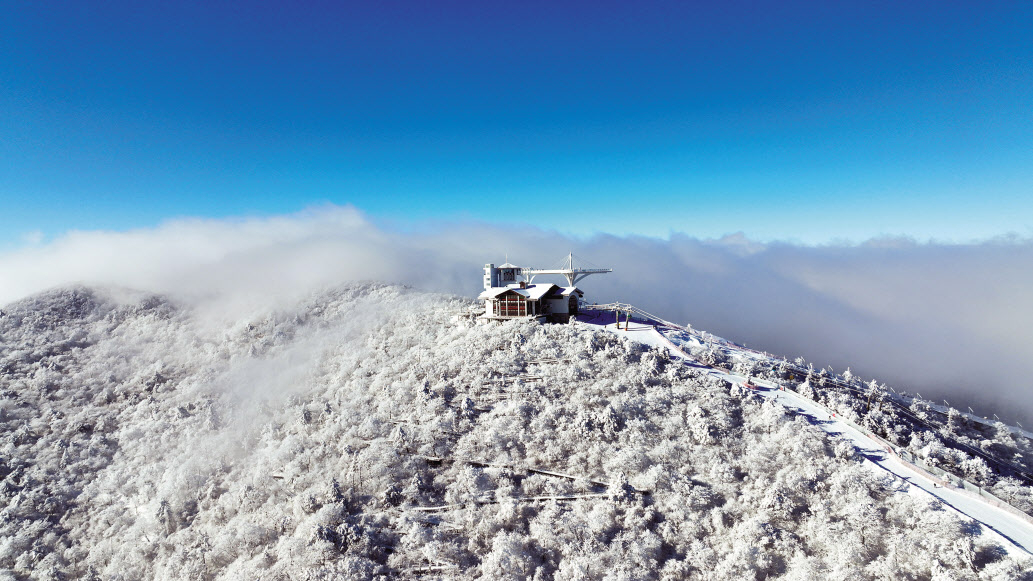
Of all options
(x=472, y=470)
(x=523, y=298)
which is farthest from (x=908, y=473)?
(x=523, y=298)

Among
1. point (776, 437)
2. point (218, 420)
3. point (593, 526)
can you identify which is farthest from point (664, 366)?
point (218, 420)

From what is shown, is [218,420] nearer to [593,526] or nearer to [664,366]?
[593,526]

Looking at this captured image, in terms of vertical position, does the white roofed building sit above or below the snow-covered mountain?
above

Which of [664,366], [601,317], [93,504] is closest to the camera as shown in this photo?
[93,504]

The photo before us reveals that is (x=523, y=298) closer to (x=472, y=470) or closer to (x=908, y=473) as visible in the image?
(x=472, y=470)

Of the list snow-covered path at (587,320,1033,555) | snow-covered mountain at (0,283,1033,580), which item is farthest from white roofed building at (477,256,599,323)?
snow-covered path at (587,320,1033,555)

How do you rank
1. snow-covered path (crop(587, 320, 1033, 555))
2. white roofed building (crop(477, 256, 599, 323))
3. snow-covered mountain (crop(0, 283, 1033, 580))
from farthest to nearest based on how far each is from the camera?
white roofed building (crop(477, 256, 599, 323)), snow-covered mountain (crop(0, 283, 1033, 580)), snow-covered path (crop(587, 320, 1033, 555))

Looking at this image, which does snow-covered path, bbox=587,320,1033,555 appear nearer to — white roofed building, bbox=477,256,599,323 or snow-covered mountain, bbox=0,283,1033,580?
snow-covered mountain, bbox=0,283,1033,580
